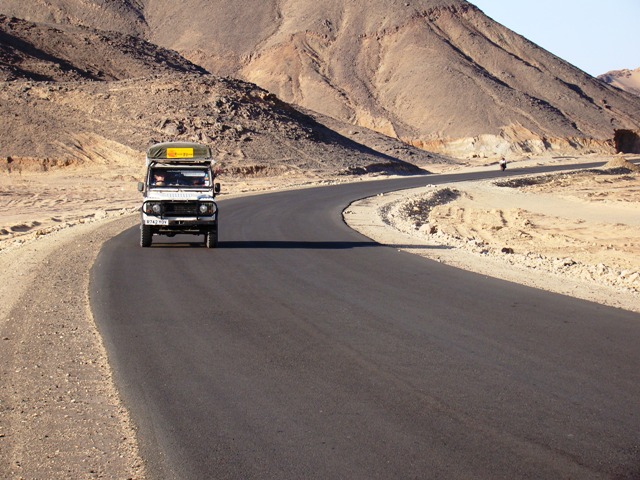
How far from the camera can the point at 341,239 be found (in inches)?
925

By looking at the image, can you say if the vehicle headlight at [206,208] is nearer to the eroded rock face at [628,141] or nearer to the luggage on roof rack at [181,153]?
the luggage on roof rack at [181,153]

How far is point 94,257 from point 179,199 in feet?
8.65

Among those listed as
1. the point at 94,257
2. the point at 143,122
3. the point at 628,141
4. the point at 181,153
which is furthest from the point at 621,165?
the point at 94,257

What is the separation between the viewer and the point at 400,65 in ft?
419

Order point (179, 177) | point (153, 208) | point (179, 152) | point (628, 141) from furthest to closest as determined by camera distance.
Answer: point (628, 141), point (179, 152), point (179, 177), point (153, 208)

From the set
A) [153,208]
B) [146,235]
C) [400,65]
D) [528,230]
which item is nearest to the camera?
[153,208]

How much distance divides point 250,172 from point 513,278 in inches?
1994

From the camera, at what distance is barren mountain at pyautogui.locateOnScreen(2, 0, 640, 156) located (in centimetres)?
11594

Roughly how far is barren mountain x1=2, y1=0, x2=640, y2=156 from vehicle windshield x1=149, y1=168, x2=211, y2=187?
92114 millimetres

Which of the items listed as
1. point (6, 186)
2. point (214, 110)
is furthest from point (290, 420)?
point (214, 110)

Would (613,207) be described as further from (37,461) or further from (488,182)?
(37,461)

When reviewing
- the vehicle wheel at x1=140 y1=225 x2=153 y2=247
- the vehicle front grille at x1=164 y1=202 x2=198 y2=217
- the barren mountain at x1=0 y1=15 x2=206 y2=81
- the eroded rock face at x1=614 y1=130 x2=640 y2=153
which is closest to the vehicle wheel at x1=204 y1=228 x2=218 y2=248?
the vehicle front grille at x1=164 y1=202 x2=198 y2=217

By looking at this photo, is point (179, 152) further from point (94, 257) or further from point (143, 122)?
point (143, 122)

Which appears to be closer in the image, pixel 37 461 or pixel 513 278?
pixel 37 461
